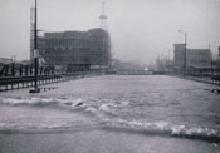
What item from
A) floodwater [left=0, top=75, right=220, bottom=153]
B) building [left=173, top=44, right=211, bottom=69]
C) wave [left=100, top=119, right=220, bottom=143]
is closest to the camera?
floodwater [left=0, top=75, right=220, bottom=153]

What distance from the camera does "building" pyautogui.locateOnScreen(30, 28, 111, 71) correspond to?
125 metres

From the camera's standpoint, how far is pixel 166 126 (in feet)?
31.8

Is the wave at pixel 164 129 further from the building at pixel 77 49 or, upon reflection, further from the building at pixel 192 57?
the building at pixel 192 57

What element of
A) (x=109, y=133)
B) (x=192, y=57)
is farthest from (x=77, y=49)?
(x=109, y=133)

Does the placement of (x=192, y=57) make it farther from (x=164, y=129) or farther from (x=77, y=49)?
(x=164, y=129)

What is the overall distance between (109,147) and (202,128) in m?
3.55

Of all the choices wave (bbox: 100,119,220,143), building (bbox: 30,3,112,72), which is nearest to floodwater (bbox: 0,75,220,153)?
wave (bbox: 100,119,220,143)

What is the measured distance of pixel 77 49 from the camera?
12594cm

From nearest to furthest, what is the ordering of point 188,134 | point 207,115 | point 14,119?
1. point 188,134
2. point 14,119
3. point 207,115

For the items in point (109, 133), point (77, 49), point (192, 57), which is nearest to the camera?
point (109, 133)

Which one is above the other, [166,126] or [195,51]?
[195,51]

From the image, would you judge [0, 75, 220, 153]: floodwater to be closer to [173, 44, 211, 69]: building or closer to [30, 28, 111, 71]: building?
[30, 28, 111, 71]: building

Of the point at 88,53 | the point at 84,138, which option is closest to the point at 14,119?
the point at 84,138

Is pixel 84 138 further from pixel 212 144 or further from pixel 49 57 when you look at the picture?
pixel 49 57
